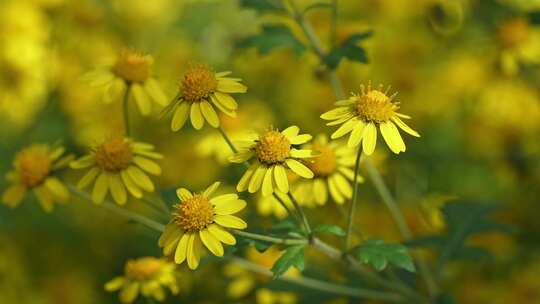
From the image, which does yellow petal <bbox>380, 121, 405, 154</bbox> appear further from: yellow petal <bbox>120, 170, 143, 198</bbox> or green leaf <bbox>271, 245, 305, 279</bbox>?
yellow petal <bbox>120, 170, 143, 198</bbox>

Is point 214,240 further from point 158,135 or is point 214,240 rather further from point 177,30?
point 177,30

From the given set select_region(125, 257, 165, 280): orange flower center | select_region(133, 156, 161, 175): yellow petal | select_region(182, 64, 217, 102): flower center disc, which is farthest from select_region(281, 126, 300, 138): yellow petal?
select_region(125, 257, 165, 280): orange flower center

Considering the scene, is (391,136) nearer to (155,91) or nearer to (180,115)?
(180,115)

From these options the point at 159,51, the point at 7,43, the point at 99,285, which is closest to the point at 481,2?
the point at 159,51

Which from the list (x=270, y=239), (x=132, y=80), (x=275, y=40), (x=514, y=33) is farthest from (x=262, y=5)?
(x=514, y=33)

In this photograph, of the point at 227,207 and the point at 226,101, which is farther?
the point at 226,101

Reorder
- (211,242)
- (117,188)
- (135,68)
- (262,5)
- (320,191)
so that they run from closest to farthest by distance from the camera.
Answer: (211,242) < (117,188) < (320,191) < (135,68) < (262,5)

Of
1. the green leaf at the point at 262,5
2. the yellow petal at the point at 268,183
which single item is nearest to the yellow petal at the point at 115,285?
the yellow petal at the point at 268,183

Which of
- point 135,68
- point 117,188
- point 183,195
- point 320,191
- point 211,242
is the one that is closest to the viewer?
point 211,242
